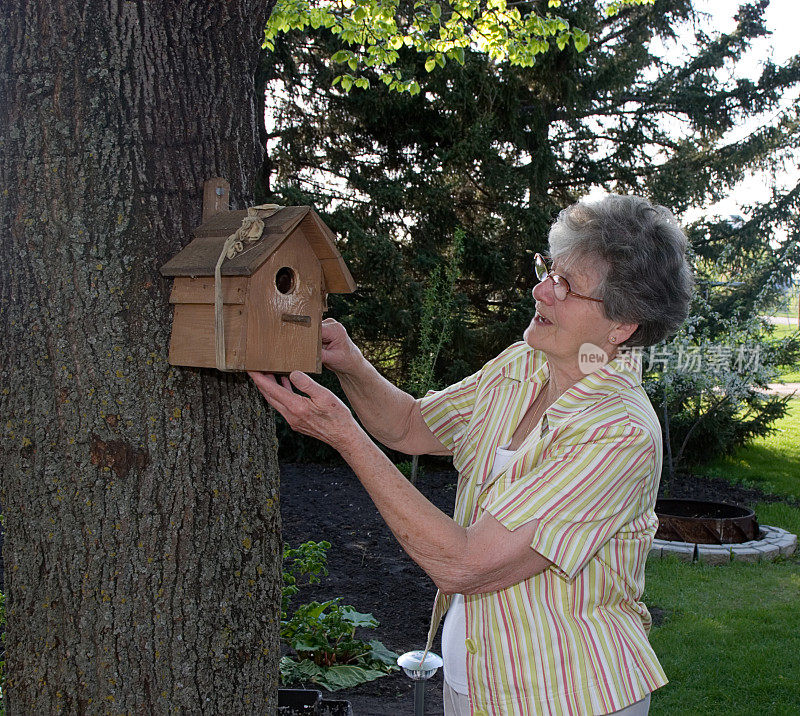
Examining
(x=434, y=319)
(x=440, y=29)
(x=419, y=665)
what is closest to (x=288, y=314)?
(x=419, y=665)

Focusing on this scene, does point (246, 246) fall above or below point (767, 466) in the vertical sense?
above

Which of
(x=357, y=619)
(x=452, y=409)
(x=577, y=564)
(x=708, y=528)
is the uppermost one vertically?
(x=452, y=409)

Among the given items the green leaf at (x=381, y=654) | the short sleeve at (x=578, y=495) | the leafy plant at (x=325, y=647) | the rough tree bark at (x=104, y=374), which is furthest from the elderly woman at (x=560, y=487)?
the green leaf at (x=381, y=654)

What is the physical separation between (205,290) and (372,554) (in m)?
5.07

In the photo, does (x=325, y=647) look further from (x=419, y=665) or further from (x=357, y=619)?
(x=419, y=665)

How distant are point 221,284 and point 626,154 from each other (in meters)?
10.2

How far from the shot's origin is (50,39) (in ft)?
6.45

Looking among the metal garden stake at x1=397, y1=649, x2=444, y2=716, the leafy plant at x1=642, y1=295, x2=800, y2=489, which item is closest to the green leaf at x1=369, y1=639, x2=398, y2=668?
the metal garden stake at x1=397, y1=649, x2=444, y2=716

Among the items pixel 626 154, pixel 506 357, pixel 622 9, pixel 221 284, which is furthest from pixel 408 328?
pixel 221 284

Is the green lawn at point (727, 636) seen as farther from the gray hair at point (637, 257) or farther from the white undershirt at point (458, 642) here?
the gray hair at point (637, 257)

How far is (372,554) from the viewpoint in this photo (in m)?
6.65

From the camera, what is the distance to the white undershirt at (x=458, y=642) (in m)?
2.17

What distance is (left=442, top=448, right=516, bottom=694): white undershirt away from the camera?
7.11 feet

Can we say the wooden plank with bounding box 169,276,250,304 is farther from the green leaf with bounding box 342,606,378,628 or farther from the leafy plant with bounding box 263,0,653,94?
the leafy plant with bounding box 263,0,653,94
